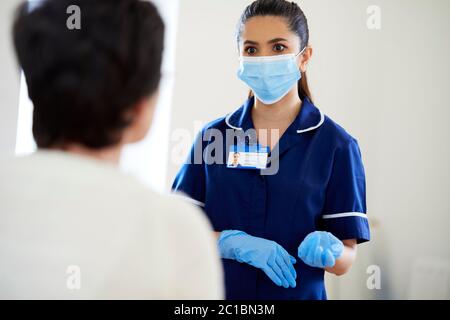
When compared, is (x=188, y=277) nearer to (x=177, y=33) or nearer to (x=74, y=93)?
(x=74, y=93)

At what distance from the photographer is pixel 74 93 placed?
2.05 feet

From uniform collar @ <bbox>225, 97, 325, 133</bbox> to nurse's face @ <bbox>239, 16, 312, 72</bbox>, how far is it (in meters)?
0.14

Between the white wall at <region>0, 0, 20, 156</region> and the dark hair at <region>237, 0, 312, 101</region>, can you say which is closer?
the dark hair at <region>237, 0, 312, 101</region>

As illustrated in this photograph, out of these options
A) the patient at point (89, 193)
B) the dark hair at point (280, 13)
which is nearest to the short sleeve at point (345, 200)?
the dark hair at point (280, 13)

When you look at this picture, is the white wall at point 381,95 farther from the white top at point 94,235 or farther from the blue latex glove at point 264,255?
the white top at point 94,235

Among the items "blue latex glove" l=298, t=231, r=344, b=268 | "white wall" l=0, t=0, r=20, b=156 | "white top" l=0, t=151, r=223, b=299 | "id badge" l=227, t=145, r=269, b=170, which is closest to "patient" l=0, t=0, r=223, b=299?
"white top" l=0, t=151, r=223, b=299

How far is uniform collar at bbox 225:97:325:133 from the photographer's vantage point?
1.37m

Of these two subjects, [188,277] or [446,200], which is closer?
[188,277]

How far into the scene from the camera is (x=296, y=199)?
1277 millimetres

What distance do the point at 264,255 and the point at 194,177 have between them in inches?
12.1

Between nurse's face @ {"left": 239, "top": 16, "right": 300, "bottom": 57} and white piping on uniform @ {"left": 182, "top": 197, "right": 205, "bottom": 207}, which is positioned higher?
nurse's face @ {"left": 239, "top": 16, "right": 300, "bottom": 57}

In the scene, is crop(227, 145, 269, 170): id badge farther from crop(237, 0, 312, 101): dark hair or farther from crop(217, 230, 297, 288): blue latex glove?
crop(237, 0, 312, 101): dark hair
